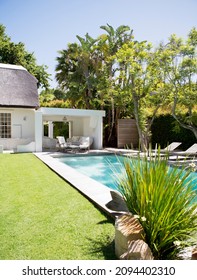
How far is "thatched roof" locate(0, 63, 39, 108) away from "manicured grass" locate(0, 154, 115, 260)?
13.9 metres

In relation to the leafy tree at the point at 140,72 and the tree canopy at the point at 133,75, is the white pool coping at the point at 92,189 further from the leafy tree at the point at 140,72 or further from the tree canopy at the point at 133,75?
the tree canopy at the point at 133,75

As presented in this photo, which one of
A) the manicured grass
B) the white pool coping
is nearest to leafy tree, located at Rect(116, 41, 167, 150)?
the white pool coping

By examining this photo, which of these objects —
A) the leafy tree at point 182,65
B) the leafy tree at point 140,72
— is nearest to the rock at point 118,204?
the leafy tree at point 182,65

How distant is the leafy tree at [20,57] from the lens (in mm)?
31875

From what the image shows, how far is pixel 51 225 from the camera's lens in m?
4.59

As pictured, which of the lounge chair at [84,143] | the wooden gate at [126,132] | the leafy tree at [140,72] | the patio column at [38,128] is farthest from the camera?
the wooden gate at [126,132]

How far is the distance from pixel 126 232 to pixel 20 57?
33.1m

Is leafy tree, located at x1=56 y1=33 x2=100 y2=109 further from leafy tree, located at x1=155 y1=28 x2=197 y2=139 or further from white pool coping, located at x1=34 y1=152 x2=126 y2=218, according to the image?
white pool coping, located at x1=34 y1=152 x2=126 y2=218

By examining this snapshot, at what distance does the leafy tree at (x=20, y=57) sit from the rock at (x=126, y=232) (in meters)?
32.6

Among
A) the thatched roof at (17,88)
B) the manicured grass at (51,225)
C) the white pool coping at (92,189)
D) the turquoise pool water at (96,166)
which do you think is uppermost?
the thatched roof at (17,88)

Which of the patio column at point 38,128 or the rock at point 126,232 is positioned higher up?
the patio column at point 38,128

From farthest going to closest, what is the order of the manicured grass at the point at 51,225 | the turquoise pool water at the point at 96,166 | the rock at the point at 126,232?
the turquoise pool water at the point at 96,166
the manicured grass at the point at 51,225
the rock at the point at 126,232

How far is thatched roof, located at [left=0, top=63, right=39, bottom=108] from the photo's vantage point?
20.3m
